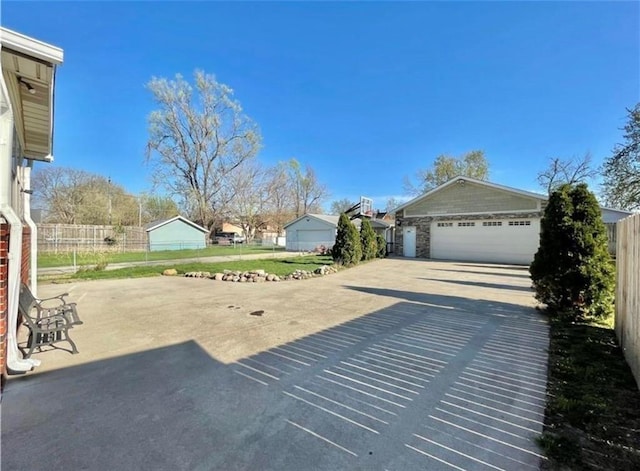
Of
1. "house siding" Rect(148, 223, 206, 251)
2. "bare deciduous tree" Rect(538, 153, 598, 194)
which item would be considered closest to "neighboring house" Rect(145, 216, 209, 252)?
"house siding" Rect(148, 223, 206, 251)

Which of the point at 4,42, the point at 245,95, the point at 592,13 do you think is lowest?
the point at 4,42

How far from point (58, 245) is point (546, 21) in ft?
83.1

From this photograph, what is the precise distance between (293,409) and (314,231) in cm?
2421

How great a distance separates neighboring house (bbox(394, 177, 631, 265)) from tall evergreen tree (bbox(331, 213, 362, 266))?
250 inches

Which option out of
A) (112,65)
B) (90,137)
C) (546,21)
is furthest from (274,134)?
(546,21)

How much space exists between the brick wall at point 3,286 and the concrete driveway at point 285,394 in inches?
12.9

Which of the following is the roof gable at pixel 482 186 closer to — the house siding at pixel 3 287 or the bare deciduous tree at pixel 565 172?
the bare deciduous tree at pixel 565 172

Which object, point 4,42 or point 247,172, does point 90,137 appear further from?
point 4,42

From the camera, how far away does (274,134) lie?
33188mm

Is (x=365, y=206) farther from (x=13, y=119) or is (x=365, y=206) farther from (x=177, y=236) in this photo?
(x=13, y=119)

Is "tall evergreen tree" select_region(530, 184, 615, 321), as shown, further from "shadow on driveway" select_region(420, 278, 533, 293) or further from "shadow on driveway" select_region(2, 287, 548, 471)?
"shadow on driveway" select_region(420, 278, 533, 293)

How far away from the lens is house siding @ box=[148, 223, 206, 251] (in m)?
27.2

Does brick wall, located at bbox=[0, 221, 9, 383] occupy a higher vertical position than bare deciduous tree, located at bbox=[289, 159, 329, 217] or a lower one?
lower

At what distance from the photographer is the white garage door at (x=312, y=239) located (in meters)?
25.8
